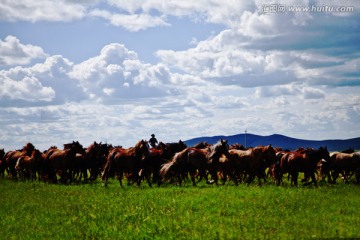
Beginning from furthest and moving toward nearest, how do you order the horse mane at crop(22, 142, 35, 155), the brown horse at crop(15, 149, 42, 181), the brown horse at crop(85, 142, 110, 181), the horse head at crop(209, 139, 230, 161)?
the horse mane at crop(22, 142, 35, 155) → the brown horse at crop(15, 149, 42, 181) → the brown horse at crop(85, 142, 110, 181) → the horse head at crop(209, 139, 230, 161)

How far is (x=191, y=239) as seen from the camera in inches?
509

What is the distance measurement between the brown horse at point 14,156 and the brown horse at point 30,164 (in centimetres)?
190

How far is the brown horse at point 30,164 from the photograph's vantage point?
36750 mm

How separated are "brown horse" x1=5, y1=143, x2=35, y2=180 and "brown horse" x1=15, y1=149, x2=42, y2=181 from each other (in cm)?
190

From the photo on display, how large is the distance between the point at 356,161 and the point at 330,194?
37.9ft

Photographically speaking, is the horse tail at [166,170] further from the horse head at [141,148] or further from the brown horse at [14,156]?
the brown horse at [14,156]

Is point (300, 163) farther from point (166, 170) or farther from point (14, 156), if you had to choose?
point (14, 156)

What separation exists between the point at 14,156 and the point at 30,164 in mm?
6757

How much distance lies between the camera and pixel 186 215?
1653cm

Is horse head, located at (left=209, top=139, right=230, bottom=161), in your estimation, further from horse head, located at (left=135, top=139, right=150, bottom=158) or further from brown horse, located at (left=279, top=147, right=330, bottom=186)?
horse head, located at (left=135, top=139, right=150, bottom=158)

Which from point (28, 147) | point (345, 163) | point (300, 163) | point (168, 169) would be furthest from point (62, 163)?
point (345, 163)

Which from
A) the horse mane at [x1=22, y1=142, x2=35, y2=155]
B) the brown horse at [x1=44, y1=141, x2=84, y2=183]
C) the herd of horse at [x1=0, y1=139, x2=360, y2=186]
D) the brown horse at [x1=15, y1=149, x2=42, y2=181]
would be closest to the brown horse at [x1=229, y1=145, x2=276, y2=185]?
the herd of horse at [x1=0, y1=139, x2=360, y2=186]

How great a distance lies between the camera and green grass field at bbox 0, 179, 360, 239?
1388cm

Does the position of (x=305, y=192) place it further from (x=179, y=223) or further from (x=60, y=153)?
(x=60, y=153)
